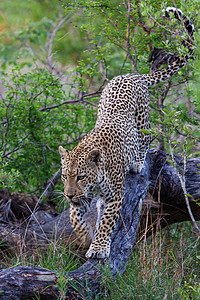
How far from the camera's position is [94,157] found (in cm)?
536

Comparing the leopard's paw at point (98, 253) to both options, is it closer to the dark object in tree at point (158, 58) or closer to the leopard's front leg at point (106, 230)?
the leopard's front leg at point (106, 230)

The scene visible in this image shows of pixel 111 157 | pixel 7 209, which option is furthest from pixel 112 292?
pixel 7 209

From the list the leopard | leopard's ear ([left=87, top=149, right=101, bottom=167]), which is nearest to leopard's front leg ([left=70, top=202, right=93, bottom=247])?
the leopard

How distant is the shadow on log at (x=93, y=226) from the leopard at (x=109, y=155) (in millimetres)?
237

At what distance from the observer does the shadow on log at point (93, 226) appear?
4.25 meters

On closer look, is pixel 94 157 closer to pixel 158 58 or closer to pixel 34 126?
Answer: pixel 34 126

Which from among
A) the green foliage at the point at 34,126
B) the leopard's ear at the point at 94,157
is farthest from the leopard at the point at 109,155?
the green foliage at the point at 34,126

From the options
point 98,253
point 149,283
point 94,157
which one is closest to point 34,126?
point 94,157

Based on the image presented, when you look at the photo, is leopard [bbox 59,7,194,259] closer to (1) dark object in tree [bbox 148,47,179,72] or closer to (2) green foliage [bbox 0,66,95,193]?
(1) dark object in tree [bbox 148,47,179,72]

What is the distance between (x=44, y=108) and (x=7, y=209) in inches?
90.9

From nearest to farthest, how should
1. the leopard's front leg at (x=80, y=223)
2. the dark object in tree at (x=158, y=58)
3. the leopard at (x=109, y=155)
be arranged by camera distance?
the leopard at (x=109, y=155), the leopard's front leg at (x=80, y=223), the dark object in tree at (x=158, y=58)

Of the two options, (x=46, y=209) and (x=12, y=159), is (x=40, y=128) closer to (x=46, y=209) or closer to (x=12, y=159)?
(x=12, y=159)

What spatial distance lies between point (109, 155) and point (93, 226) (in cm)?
157

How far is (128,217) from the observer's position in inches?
226
